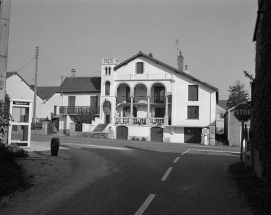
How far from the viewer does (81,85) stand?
161 feet

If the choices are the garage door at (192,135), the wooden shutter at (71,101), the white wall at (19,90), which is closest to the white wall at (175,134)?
the garage door at (192,135)

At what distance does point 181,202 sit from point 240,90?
82.6 meters

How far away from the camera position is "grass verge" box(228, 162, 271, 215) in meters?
6.62

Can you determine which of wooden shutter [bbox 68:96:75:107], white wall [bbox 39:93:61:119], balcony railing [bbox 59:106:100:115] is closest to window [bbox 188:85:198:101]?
balcony railing [bbox 59:106:100:115]

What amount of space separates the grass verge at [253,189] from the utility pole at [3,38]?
1033cm

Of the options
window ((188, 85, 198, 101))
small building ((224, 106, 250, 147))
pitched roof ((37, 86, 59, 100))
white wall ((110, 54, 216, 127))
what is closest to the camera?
small building ((224, 106, 250, 147))

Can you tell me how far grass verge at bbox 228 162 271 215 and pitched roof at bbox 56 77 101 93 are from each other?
1477 inches

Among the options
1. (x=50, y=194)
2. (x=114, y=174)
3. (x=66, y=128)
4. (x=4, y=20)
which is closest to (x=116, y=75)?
(x=66, y=128)

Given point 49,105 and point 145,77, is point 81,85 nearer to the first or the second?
point 49,105

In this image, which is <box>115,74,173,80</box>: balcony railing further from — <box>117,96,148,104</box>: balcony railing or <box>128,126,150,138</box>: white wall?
<box>128,126,150,138</box>: white wall

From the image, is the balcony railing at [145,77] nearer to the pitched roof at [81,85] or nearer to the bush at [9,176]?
the pitched roof at [81,85]

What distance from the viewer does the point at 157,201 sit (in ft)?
23.2

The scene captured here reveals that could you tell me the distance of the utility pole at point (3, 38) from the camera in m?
13.8

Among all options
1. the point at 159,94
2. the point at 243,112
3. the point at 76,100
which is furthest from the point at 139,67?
the point at 243,112
